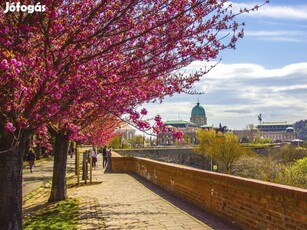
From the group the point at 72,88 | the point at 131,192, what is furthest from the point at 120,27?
the point at 131,192

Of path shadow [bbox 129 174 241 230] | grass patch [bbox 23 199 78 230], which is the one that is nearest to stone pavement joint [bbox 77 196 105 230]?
grass patch [bbox 23 199 78 230]

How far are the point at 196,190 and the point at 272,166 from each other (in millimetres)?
44435

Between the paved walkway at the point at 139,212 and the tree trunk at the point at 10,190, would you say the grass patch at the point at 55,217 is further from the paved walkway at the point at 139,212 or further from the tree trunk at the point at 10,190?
the tree trunk at the point at 10,190

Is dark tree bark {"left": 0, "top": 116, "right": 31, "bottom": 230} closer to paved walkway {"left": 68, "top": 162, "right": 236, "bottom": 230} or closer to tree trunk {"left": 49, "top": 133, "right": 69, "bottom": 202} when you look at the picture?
paved walkway {"left": 68, "top": 162, "right": 236, "bottom": 230}

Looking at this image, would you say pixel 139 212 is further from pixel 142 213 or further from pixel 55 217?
pixel 55 217

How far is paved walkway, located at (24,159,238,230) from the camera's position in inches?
339

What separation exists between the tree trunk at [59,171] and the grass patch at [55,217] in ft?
2.49

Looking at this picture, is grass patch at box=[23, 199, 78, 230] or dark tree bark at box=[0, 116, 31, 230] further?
grass patch at box=[23, 199, 78, 230]

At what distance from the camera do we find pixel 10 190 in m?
6.66

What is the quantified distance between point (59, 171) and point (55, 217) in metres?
3.76

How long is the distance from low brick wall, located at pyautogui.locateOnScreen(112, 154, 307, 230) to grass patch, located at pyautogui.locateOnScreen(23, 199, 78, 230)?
3.11m

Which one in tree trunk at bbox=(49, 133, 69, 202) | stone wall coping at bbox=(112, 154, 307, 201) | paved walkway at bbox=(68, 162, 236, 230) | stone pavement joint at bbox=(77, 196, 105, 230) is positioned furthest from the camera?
tree trunk at bbox=(49, 133, 69, 202)

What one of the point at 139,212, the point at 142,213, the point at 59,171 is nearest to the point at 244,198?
the point at 142,213

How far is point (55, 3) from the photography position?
5.54m
